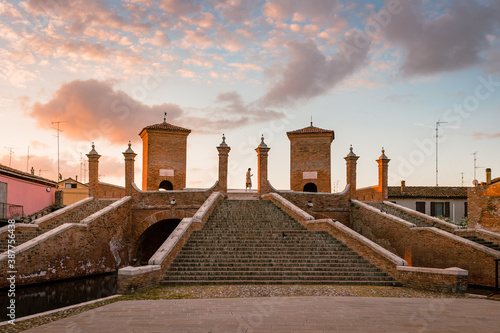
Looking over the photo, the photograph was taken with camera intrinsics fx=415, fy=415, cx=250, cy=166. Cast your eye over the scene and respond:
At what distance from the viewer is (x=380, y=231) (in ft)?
65.6

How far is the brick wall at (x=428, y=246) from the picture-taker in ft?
48.5

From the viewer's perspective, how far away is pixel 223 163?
22922mm

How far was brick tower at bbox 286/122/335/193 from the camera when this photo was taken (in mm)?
29422

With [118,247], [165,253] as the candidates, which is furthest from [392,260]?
[118,247]

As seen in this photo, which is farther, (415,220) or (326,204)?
(326,204)

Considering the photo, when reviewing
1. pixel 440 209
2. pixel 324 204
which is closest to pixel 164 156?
pixel 324 204

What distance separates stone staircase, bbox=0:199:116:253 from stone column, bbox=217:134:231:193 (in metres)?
6.51

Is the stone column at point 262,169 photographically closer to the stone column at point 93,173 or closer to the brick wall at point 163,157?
the brick wall at point 163,157

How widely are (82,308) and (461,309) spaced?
7649mm

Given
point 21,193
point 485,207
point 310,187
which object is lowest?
point 485,207

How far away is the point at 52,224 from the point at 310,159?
17334 mm

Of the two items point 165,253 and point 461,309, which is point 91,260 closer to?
point 165,253

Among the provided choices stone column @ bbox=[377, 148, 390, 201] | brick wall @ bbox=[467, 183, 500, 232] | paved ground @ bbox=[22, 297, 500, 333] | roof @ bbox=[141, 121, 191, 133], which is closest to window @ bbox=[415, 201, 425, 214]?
stone column @ bbox=[377, 148, 390, 201]

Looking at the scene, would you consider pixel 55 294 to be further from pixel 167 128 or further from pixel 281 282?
pixel 167 128
